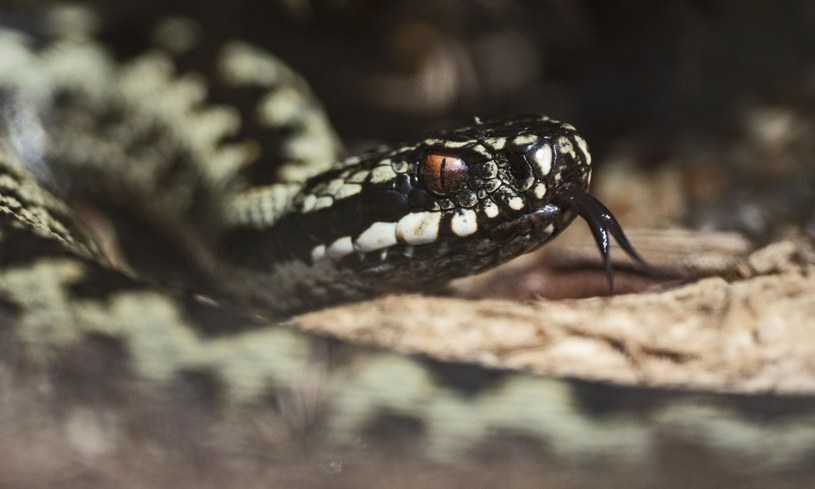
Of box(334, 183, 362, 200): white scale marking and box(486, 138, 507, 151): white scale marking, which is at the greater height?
box(334, 183, 362, 200): white scale marking

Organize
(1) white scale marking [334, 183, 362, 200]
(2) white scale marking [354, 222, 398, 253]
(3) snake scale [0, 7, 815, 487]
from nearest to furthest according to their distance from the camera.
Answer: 1. (3) snake scale [0, 7, 815, 487]
2. (2) white scale marking [354, 222, 398, 253]
3. (1) white scale marking [334, 183, 362, 200]

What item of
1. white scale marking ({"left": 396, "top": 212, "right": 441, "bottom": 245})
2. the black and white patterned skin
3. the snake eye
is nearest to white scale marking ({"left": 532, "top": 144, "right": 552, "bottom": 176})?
the black and white patterned skin

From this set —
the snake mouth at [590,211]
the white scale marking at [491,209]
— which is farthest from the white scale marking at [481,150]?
the snake mouth at [590,211]

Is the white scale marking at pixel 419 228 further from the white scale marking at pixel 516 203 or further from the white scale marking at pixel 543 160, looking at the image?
the white scale marking at pixel 543 160

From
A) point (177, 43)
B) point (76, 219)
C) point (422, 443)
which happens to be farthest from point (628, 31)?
point (422, 443)

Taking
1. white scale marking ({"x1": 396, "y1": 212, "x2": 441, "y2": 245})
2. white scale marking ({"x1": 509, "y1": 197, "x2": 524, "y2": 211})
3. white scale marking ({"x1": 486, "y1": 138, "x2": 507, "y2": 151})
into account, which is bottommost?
white scale marking ({"x1": 509, "y1": 197, "x2": 524, "y2": 211})

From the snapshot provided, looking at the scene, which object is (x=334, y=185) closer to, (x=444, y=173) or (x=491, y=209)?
(x=444, y=173)

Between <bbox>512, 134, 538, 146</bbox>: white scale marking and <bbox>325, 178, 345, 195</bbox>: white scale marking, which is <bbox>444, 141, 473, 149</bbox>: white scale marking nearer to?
<bbox>512, 134, 538, 146</bbox>: white scale marking

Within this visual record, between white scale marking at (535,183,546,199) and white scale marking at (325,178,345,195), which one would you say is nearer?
white scale marking at (535,183,546,199)

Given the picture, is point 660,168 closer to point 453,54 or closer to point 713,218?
point 713,218
